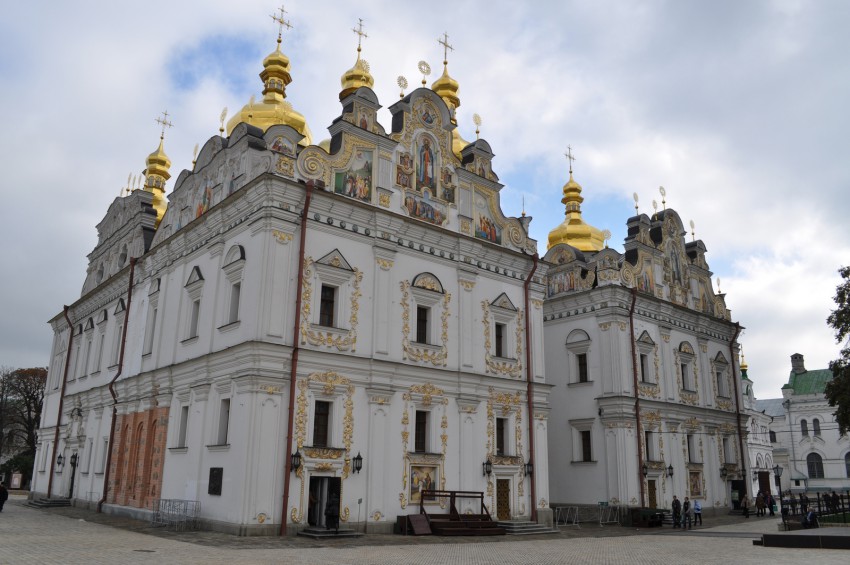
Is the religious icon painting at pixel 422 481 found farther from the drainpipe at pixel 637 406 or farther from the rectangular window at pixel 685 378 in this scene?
the rectangular window at pixel 685 378

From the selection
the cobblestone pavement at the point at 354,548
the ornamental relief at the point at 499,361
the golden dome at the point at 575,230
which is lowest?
the cobblestone pavement at the point at 354,548

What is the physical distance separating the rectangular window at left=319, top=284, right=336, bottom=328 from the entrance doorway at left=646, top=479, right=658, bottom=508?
50.7 feet

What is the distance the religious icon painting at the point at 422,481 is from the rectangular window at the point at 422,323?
3.75 meters

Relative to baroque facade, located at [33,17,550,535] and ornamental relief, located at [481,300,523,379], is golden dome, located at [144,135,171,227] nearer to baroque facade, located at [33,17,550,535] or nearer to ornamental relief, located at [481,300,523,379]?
baroque facade, located at [33,17,550,535]

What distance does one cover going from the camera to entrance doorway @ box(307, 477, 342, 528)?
18.2 meters

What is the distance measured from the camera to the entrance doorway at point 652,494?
91.6ft

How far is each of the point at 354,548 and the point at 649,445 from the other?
Answer: 1690 centimetres

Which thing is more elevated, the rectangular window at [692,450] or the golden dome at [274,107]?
the golden dome at [274,107]

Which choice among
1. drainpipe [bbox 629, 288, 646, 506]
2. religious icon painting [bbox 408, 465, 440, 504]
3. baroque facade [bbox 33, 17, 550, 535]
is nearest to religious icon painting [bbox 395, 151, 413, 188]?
baroque facade [bbox 33, 17, 550, 535]

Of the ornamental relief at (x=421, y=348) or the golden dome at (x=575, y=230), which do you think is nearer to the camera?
the ornamental relief at (x=421, y=348)

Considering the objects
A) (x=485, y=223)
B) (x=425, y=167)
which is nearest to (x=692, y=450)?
(x=485, y=223)

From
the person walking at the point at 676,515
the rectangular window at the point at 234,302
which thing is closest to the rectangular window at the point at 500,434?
the person walking at the point at 676,515

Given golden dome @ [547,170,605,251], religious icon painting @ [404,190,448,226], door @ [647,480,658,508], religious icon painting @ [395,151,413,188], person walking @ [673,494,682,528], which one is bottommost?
person walking @ [673,494,682,528]

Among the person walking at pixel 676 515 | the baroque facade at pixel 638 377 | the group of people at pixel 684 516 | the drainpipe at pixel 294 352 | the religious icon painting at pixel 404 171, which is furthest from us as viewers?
the baroque facade at pixel 638 377
